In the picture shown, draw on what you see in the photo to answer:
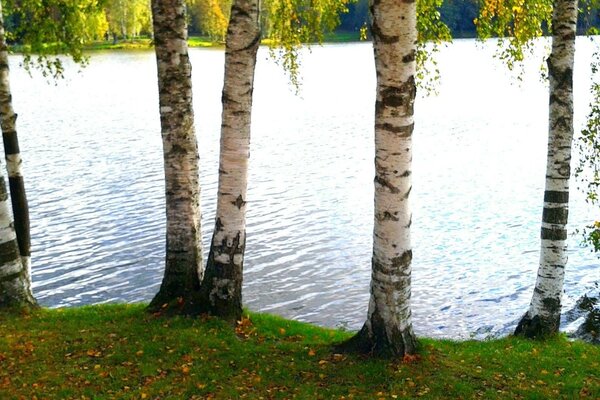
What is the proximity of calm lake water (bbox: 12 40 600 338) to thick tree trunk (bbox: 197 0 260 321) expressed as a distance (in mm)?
Answer: 6740

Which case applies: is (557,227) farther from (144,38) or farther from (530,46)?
(144,38)

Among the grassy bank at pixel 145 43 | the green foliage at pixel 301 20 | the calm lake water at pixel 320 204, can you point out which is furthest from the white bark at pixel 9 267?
the grassy bank at pixel 145 43

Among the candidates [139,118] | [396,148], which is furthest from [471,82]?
[396,148]

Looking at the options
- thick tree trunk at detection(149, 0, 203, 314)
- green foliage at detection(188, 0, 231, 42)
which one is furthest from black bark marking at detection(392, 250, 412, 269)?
green foliage at detection(188, 0, 231, 42)

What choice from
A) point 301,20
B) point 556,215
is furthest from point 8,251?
point 556,215

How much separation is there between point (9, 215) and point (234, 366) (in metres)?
5.11

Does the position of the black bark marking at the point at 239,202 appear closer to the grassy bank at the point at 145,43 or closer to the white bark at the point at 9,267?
the white bark at the point at 9,267

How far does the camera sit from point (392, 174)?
9078 mm

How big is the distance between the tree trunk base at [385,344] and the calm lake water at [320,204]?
7775 mm

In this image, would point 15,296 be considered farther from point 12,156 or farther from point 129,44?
point 129,44

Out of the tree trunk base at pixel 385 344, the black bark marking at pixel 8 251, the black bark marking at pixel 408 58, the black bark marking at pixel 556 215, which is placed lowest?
the tree trunk base at pixel 385 344

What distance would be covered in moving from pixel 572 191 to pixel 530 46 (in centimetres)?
1430

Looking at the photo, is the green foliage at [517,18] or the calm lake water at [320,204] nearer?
the green foliage at [517,18]

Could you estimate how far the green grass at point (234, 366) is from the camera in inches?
350
